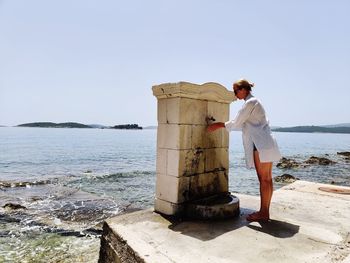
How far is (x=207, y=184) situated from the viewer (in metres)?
5.07

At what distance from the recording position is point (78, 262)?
21.9 ft

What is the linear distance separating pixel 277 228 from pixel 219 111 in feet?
7.03

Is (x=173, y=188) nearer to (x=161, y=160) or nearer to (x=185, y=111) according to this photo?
(x=161, y=160)

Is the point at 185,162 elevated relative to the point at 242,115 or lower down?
lower down

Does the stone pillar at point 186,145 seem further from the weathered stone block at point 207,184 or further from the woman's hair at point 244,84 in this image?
the woman's hair at point 244,84

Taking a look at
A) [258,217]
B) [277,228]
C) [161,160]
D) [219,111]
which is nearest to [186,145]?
[161,160]

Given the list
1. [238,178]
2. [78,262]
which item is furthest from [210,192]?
[238,178]

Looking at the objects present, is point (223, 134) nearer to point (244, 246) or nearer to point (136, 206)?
point (244, 246)

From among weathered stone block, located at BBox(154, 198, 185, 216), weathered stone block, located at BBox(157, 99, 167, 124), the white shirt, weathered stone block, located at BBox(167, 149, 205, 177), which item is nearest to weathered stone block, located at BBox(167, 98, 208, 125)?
weathered stone block, located at BBox(157, 99, 167, 124)

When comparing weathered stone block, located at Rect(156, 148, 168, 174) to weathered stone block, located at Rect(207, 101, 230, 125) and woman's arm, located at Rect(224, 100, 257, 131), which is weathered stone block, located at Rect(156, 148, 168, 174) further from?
woman's arm, located at Rect(224, 100, 257, 131)

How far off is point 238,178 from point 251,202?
1620 centimetres

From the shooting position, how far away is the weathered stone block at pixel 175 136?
180 inches

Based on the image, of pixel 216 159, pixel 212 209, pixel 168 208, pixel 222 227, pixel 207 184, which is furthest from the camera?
pixel 216 159

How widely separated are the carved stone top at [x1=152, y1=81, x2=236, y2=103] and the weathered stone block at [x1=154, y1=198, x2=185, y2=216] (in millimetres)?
1677
